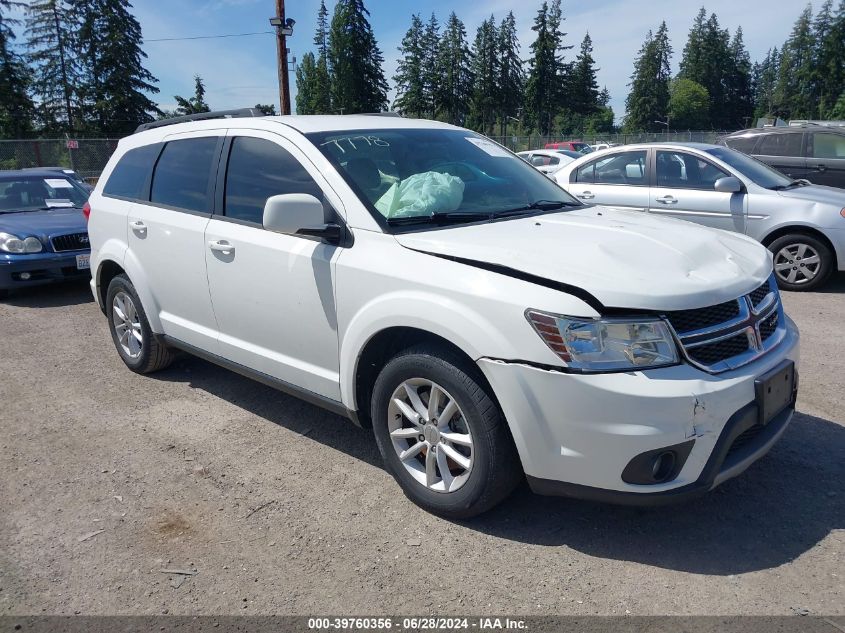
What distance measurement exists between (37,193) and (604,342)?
916 cm

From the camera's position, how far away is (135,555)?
2.98m

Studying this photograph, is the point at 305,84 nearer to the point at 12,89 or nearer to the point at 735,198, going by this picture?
the point at 12,89

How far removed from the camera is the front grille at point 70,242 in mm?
8031

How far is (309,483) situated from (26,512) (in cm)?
141

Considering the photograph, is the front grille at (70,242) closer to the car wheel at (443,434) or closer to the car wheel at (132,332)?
the car wheel at (132,332)

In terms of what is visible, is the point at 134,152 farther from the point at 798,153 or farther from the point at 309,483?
the point at 798,153

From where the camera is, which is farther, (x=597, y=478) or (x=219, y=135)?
(x=219, y=135)

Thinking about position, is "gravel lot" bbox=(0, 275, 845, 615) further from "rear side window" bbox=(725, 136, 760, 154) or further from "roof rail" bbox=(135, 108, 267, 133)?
"rear side window" bbox=(725, 136, 760, 154)

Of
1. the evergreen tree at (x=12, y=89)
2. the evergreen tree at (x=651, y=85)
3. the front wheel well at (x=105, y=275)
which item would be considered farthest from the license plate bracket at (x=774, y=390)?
the evergreen tree at (x=651, y=85)

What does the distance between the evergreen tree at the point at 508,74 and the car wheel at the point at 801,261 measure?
8449 centimetres

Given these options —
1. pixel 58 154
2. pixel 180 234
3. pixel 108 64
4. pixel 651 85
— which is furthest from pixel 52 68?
pixel 651 85

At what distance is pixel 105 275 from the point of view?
549cm

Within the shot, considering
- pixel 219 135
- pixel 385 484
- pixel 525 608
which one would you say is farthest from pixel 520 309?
pixel 219 135

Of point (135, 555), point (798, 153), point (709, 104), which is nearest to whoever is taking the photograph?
point (135, 555)
